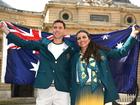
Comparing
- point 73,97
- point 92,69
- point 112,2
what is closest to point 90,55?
point 92,69

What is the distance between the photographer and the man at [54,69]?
619 cm

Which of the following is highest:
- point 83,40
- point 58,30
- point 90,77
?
point 58,30

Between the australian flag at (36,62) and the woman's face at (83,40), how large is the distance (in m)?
2.03

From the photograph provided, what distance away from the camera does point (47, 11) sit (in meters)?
35.4

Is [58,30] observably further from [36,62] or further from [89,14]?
[89,14]

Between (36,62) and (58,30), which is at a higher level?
(58,30)

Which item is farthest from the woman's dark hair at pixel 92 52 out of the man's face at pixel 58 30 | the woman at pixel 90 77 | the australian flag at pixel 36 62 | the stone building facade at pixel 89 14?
the stone building facade at pixel 89 14

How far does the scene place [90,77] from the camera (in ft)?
19.6

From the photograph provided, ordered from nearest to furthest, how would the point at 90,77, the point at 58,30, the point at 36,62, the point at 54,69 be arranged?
the point at 90,77
the point at 54,69
the point at 58,30
the point at 36,62

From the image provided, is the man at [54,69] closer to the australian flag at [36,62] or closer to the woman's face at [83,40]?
the woman's face at [83,40]

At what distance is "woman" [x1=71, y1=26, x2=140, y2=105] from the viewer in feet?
19.5

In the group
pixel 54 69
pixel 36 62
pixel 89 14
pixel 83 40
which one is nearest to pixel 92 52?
pixel 83 40

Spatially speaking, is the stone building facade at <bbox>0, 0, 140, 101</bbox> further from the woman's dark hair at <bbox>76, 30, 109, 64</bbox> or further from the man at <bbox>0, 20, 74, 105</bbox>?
the woman's dark hair at <bbox>76, 30, 109, 64</bbox>

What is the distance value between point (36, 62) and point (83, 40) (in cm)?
294
